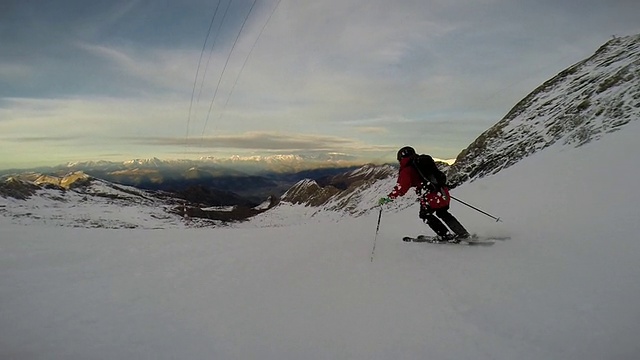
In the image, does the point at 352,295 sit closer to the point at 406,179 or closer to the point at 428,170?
the point at 406,179

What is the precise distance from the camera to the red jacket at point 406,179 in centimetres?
777

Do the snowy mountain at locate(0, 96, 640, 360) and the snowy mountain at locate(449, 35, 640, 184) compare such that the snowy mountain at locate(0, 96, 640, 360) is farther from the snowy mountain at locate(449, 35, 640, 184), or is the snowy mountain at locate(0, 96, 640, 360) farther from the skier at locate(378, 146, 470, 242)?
the snowy mountain at locate(449, 35, 640, 184)

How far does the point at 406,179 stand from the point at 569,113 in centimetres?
2350


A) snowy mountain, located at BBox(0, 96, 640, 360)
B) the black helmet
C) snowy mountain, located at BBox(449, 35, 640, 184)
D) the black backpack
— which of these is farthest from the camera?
snowy mountain, located at BBox(449, 35, 640, 184)

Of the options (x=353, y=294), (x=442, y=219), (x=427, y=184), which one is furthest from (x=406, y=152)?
(x=353, y=294)

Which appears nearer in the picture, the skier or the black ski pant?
the skier

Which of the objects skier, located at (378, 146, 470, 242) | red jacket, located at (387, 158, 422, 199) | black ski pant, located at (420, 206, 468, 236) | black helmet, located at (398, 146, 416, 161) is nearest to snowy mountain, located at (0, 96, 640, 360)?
black ski pant, located at (420, 206, 468, 236)

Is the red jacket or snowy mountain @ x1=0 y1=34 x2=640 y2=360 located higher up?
the red jacket

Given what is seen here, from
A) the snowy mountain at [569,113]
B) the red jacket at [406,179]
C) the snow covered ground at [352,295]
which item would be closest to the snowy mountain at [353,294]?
the snow covered ground at [352,295]

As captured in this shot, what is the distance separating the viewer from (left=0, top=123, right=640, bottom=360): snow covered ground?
12.5 ft

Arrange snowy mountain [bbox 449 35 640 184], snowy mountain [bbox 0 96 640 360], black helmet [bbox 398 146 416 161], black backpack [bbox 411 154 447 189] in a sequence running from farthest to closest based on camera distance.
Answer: snowy mountain [bbox 449 35 640 184] → black helmet [bbox 398 146 416 161] → black backpack [bbox 411 154 447 189] → snowy mountain [bbox 0 96 640 360]

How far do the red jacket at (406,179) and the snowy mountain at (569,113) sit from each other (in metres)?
12.5

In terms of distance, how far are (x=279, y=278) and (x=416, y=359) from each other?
334 cm

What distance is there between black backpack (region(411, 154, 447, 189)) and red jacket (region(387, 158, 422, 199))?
10 centimetres
